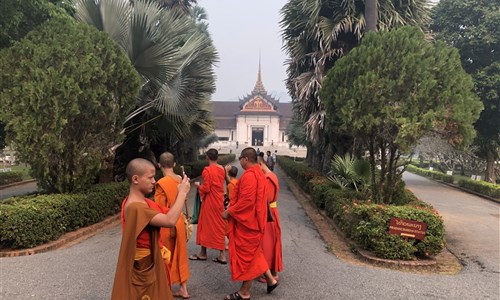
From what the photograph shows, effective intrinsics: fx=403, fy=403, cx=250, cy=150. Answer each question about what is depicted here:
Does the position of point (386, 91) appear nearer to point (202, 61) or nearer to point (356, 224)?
point (356, 224)

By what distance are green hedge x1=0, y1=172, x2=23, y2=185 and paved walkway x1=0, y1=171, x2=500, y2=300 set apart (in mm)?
11803

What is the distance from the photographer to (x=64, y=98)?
6.38 metres

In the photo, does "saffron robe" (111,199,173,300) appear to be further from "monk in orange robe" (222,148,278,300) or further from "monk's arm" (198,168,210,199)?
"monk's arm" (198,168,210,199)

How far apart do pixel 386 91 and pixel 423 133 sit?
2.92 feet

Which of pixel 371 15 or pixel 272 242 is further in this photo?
pixel 371 15

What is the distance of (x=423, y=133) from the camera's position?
643 centimetres

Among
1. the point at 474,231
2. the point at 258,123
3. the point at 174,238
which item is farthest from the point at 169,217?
the point at 258,123

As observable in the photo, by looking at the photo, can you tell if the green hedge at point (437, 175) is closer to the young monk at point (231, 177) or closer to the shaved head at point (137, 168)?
the young monk at point (231, 177)

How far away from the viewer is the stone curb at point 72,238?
211 inches

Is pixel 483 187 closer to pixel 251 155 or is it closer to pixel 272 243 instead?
pixel 272 243

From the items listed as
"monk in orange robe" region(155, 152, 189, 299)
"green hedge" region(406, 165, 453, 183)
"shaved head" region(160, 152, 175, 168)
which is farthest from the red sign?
"green hedge" region(406, 165, 453, 183)

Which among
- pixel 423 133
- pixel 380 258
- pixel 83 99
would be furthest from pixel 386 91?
pixel 83 99

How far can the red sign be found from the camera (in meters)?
5.58

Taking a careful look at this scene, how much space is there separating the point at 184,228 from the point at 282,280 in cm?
143
